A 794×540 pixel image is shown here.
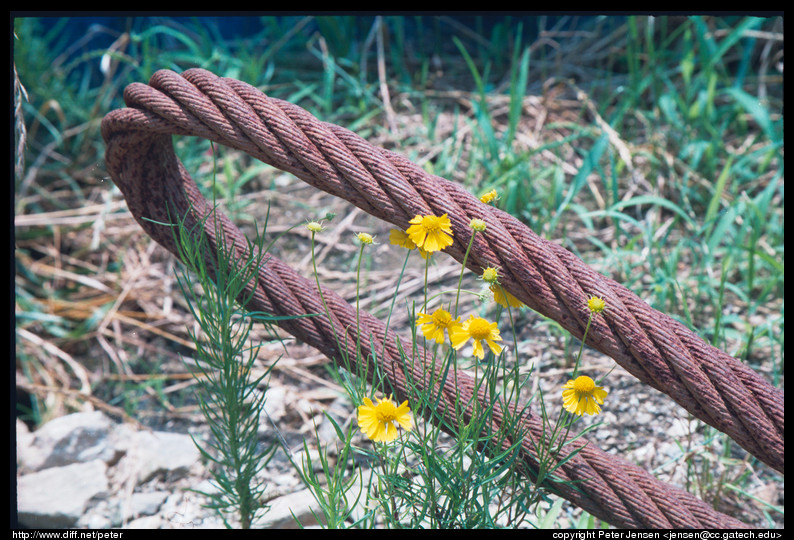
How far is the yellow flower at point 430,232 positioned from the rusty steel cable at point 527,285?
29 millimetres

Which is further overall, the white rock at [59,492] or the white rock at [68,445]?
the white rock at [68,445]

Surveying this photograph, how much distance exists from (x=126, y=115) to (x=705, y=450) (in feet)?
3.89

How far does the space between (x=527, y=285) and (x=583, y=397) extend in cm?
14

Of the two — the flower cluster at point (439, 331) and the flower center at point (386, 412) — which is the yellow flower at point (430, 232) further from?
the flower center at point (386, 412)

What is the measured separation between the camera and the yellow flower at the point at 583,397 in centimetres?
76

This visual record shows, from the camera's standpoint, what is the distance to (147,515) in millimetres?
1379

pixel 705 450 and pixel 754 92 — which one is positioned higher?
pixel 754 92

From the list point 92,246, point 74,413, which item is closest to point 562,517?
point 74,413

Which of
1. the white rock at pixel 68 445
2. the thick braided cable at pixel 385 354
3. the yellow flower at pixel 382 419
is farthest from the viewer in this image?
the white rock at pixel 68 445

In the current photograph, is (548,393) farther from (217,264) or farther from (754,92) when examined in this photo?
(754,92)

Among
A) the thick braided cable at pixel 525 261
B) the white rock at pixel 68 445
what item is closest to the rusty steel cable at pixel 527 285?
the thick braided cable at pixel 525 261

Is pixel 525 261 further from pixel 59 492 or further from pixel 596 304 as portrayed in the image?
pixel 59 492

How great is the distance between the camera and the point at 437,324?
75 centimetres

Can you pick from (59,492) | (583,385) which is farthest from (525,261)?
(59,492)
